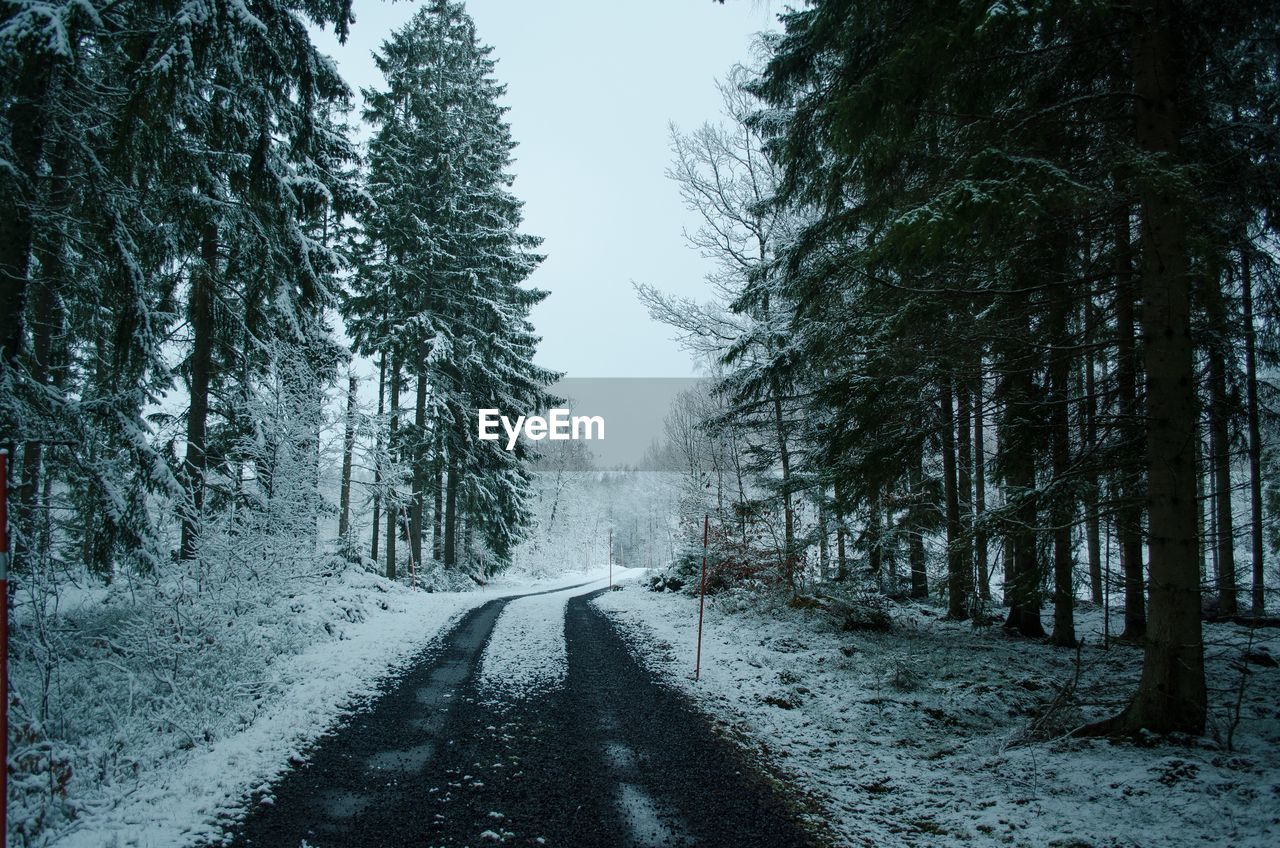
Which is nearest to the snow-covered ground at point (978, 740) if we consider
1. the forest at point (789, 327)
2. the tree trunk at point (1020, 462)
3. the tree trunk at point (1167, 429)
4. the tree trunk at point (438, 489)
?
the tree trunk at point (1167, 429)

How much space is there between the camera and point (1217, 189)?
19.6 feet

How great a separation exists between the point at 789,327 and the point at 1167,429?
805cm

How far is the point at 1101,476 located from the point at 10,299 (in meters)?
12.3

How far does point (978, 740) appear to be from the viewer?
18.8 ft

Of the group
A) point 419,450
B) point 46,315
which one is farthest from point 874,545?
point 419,450

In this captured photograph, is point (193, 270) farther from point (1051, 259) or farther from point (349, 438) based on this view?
point (1051, 259)

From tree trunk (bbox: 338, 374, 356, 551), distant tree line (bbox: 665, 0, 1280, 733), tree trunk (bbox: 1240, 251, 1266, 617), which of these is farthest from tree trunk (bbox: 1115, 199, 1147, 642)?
tree trunk (bbox: 338, 374, 356, 551)

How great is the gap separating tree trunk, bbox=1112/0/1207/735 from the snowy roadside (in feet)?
24.6

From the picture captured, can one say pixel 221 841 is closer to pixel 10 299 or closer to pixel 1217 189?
pixel 10 299

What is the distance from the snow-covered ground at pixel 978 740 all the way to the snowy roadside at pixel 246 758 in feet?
13.9

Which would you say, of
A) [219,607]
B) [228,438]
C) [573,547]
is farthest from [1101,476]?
[573,547]

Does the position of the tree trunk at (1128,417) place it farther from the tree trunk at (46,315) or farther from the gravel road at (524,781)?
the tree trunk at (46,315)

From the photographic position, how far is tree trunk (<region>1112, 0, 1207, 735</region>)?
4965 millimetres

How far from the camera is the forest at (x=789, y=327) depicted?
516cm
